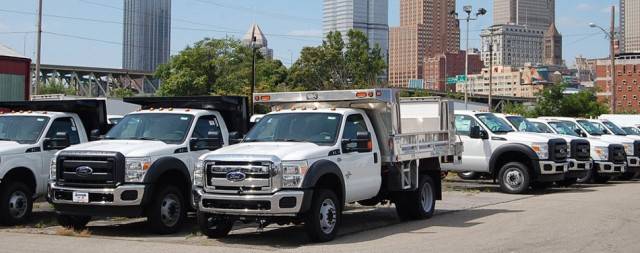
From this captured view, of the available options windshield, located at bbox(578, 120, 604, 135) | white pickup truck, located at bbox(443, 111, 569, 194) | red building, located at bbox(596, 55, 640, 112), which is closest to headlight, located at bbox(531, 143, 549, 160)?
white pickup truck, located at bbox(443, 111, 569, 194)

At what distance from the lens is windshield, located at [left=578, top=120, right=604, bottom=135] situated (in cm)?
2656

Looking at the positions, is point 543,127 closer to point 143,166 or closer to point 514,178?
point 514,178

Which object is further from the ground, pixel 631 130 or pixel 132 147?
pixel 631 130

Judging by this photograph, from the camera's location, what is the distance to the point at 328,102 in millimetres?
13703

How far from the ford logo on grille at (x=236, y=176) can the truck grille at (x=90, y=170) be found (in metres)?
1.98

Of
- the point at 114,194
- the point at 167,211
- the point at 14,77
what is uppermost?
the point at 14,77

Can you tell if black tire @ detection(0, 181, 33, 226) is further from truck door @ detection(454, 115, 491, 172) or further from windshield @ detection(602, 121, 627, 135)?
windshield @ detection(602, 121, 627, 135)

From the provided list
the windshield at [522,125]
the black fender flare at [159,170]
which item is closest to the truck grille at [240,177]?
the black fender flare at [159,170]

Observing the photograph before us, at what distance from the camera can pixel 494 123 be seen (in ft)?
68.8

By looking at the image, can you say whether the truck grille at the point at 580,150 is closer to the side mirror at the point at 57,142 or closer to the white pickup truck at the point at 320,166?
the white pickup truck at the point at 320,166

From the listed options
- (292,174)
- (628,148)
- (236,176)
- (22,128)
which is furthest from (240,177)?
(628,148)

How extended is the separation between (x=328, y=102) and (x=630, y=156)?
1597 cm

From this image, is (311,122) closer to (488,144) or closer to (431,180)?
(431,180)

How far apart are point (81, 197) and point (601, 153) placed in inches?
679
